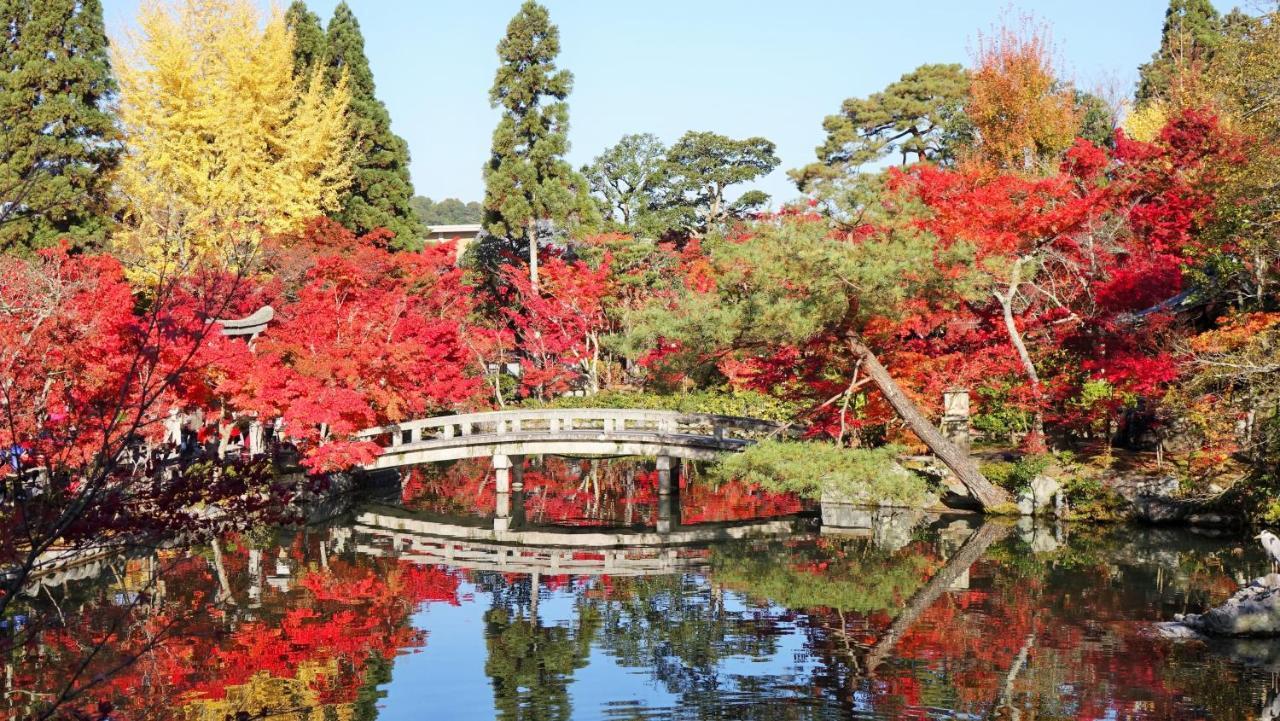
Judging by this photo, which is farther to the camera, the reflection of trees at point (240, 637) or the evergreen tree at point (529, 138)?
the evergreen tree at point (529, 138)

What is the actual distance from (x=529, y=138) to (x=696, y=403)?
8594 millimetres

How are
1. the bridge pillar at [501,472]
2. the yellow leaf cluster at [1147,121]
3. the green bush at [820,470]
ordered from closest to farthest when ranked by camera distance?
1. the green bush at [820,470]
2. the bridge pillar at [501,472]
3. the yellow leaf cluster at [1147,121]

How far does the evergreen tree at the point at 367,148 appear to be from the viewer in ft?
109

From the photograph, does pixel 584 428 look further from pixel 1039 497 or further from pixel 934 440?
pixel 1039 497

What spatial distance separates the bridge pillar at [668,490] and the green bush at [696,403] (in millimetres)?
5126

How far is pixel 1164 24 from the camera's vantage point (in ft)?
149

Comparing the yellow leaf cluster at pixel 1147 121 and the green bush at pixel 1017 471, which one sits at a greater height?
the yellow leaf cluster at pixel 1147 121

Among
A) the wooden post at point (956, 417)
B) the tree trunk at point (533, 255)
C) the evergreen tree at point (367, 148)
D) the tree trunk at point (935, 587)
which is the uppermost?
the evergreen tree at point (367, 148)

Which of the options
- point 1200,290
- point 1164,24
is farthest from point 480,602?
point 1164,24

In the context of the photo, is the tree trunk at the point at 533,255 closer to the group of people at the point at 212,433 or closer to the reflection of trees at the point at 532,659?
Answer: the group of people at the point at 212,433

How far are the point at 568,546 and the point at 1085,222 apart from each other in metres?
11.6

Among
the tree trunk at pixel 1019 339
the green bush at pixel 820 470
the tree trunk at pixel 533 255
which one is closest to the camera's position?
the green bush at pixel 820 470

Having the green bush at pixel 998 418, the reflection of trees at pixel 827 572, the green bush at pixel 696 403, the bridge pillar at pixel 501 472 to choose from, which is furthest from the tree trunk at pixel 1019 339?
the bridge pillar at pixel 501 472

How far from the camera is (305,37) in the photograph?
33.3 metres
